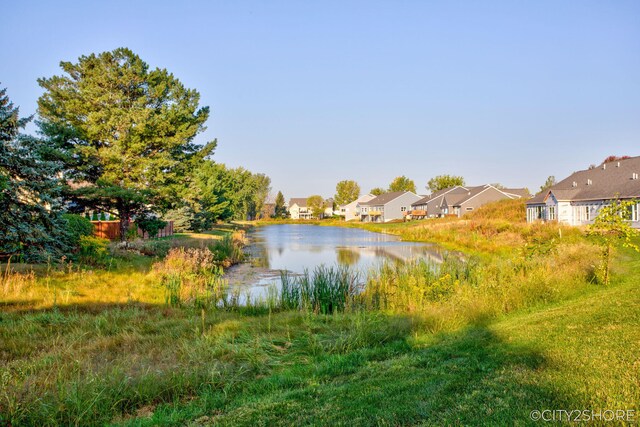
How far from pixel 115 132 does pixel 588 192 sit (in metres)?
34.5

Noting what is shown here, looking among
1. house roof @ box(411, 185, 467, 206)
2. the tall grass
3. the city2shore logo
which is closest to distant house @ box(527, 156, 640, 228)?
the tall grass

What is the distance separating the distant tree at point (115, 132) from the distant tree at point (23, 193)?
22.6 ft

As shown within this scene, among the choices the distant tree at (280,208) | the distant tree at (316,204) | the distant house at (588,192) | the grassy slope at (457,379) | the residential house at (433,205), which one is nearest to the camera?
the grassy slope at (457,379)

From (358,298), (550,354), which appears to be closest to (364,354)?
(550,354)

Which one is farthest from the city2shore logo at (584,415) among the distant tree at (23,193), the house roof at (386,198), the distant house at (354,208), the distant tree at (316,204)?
the distant tree at (316,204)

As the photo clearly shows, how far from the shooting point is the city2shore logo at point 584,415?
3.48 meters

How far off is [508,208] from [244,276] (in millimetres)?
36671

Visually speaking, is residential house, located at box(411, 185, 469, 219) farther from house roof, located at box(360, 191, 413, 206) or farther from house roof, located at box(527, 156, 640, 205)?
house roof, located at box(527, 156, 640, 205)

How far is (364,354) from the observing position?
7.05 meters

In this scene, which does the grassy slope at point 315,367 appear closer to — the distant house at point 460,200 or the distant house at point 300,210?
the distant house at point 460,200

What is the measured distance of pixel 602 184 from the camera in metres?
36.1

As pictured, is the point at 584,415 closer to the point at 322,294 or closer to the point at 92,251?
the point at 322,294

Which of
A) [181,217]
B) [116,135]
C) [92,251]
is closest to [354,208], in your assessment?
[181,217]

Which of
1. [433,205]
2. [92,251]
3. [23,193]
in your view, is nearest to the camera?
[23,193]
